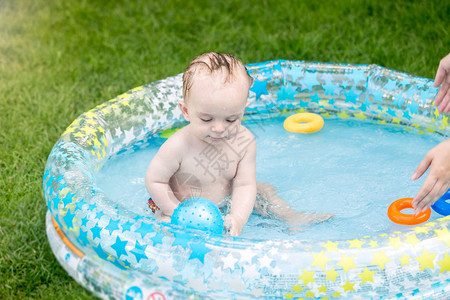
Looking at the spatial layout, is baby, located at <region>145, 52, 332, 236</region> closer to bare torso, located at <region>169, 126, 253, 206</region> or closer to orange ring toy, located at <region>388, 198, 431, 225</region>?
bare torso, located at <region>169, 126, 253, 206</region>

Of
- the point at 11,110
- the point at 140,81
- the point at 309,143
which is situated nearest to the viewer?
the point at 309,143

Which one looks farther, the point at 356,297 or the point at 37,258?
the point at 37,258

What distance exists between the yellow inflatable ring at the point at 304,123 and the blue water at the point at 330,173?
0.06 m

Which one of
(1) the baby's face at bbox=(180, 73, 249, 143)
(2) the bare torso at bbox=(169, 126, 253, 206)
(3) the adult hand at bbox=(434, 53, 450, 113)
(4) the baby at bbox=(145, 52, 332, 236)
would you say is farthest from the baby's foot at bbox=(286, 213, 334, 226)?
(3) the adult hand at bbox=(434, 53, 450, 113)

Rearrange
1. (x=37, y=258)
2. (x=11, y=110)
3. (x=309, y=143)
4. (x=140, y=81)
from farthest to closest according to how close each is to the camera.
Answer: (x=140, y=81) < (x=11, y=110) < (x=309, y=143) < (x=37, y=258)

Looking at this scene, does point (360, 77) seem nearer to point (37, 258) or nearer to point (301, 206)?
point (301, 206)

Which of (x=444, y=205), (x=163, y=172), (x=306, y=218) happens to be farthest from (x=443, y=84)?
(x=163, y=172)

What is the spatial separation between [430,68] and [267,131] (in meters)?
1.57

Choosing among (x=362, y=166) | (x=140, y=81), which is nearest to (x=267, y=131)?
(x=362, y=166)

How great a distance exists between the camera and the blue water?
2906 millimetres

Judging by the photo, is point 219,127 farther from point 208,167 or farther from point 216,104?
point 208,167

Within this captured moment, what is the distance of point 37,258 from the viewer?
2.87 metres

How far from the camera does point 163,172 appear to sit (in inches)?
107

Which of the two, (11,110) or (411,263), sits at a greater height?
(411,263)
